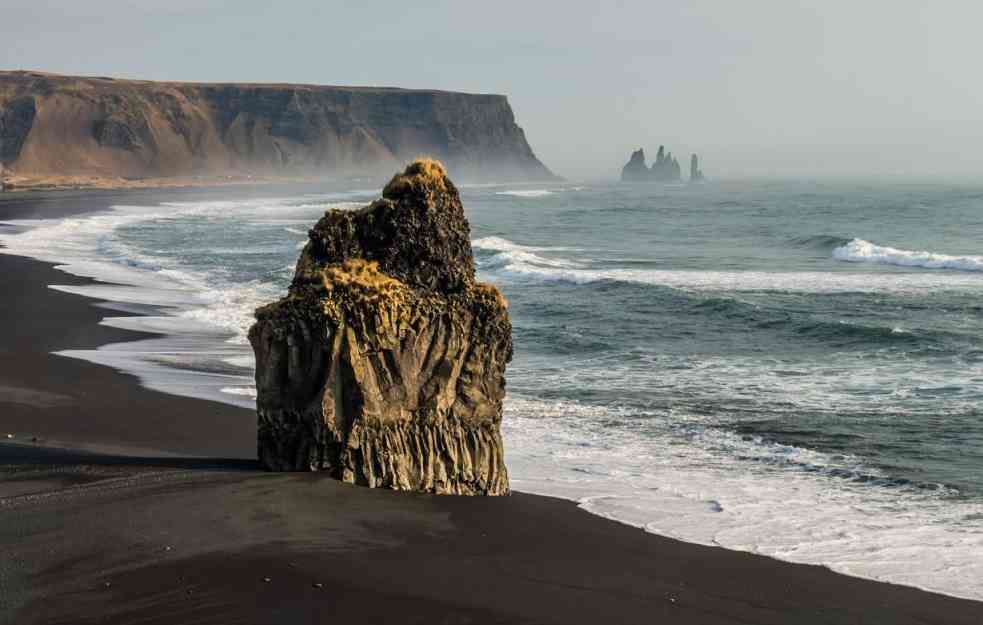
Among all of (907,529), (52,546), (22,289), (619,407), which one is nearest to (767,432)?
(619,407)

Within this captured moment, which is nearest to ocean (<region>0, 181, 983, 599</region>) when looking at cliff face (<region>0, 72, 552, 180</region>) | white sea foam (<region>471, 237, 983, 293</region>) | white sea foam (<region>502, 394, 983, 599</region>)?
white sea foam (<region>502, 394, 983, 599</region>)

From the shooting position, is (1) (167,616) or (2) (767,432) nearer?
(1) (167,616)

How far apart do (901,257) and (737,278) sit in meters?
11.1

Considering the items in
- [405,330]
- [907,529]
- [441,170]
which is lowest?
[907,529]

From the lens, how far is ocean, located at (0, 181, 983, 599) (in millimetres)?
→ 11820

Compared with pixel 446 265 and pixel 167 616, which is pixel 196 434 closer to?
pixel 446 265

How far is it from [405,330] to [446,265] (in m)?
0.86

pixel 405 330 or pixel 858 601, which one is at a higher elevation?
pixel 405 330

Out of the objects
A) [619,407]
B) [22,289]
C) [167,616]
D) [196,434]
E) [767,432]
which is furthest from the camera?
[22,289]

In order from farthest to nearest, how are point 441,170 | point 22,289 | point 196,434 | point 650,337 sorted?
point 22,289 → point 650,337 → point 196,434 → point 441,170

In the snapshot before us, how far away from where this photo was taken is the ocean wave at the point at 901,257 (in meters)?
40.4

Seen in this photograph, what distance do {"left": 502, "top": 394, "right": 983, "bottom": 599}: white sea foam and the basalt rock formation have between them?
1674mm

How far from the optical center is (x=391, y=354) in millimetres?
10914

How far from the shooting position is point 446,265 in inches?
450
